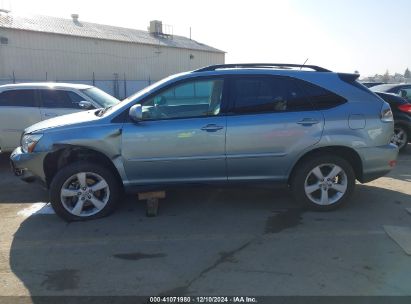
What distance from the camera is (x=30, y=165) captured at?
4949 millimetres

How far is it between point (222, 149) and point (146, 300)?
2.11 meters

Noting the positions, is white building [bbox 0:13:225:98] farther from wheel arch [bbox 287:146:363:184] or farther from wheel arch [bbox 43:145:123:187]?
wheel arch [bbox 287:146:363:184]

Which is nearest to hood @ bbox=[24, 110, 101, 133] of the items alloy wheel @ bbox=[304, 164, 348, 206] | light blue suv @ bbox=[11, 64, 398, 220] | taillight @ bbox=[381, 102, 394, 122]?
light blue suv @ bbox=[11, 64, 398, 220]

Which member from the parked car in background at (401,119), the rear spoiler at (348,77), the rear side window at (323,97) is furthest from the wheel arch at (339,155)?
the parked car in background at (401,119)

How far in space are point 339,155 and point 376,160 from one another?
0.44 metres

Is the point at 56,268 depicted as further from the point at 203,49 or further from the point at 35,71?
the point at 203,49

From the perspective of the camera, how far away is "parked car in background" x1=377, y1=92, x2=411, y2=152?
852cm

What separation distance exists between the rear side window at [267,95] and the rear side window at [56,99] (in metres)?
4.35

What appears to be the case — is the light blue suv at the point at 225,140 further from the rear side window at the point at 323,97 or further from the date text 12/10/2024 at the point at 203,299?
the date text 12/10/2024 at the point at 203,299

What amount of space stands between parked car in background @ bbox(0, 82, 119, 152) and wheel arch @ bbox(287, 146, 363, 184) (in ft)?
15.2

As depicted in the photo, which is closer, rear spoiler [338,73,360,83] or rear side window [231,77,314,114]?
rear side window [231,77,314,114]

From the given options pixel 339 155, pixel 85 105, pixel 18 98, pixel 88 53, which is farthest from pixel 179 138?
pixel 88 53

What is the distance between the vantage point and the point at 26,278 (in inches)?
140

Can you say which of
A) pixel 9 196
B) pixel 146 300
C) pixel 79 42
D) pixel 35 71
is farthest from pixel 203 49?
pixel 146 300
